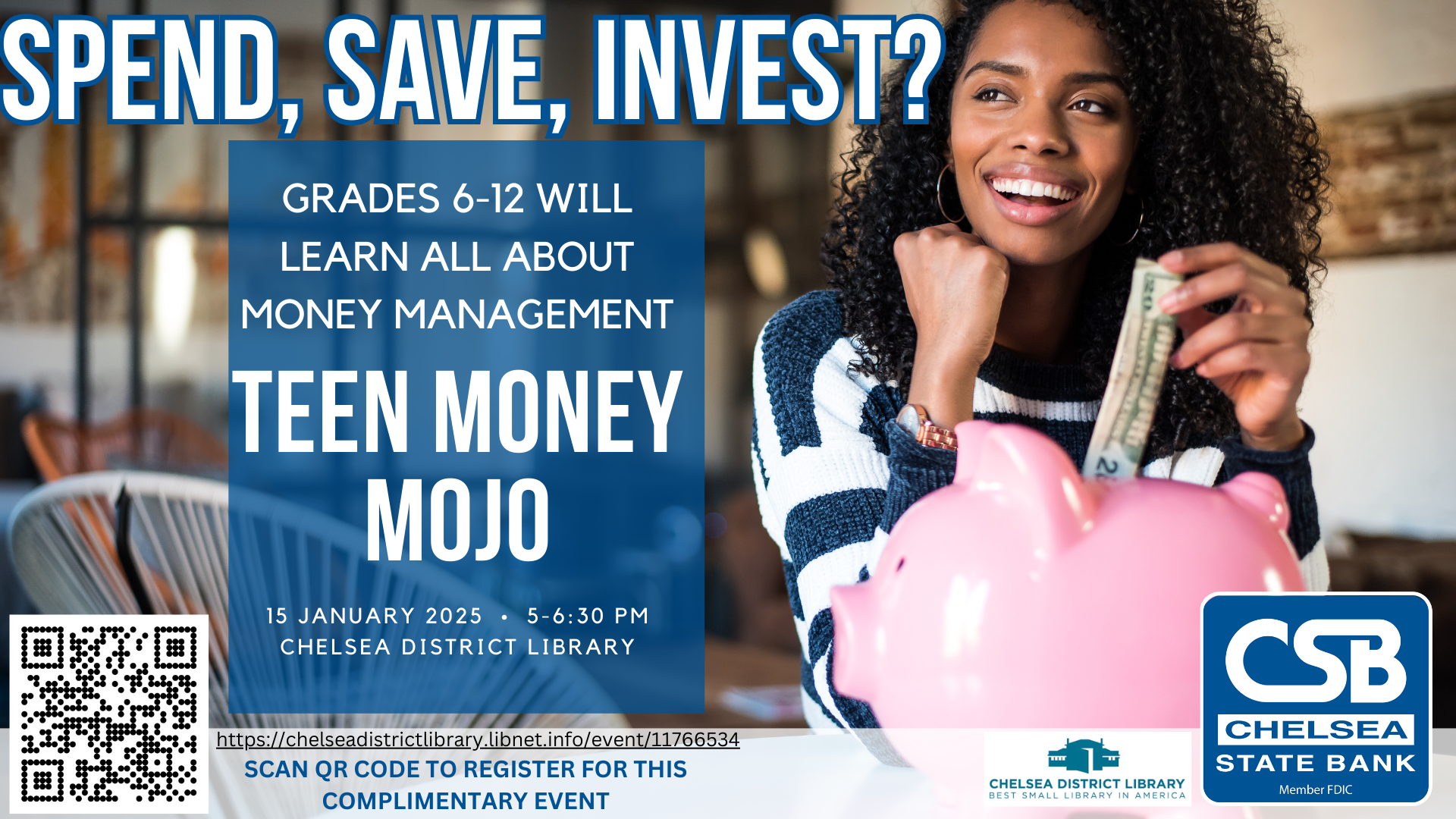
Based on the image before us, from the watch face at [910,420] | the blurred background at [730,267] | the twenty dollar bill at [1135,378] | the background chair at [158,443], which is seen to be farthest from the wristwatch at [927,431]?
the background chair at [158,443]

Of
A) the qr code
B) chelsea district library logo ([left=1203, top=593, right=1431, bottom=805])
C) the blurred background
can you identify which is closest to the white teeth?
chelsea district library logo ([left=1203, top=593, right=1431, bottom=805])

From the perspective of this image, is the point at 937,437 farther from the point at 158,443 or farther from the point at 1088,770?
the point at 158,443

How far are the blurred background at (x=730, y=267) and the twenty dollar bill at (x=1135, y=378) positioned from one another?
2594 millimetres

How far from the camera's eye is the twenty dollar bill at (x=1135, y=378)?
0.43 metres

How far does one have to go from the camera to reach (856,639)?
45 centimetres

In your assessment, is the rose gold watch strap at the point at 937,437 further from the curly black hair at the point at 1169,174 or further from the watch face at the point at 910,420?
the curly black hair at the point at 1169,174

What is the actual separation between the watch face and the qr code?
1.22 feet

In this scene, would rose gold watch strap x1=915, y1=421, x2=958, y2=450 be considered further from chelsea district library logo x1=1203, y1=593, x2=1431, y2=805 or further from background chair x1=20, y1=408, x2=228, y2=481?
background chair x1=20, y1=408, x2=228, y2=481

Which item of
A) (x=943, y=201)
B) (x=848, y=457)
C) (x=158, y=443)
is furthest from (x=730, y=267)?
(x=848, y=457)

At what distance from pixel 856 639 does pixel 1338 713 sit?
0.22 metres

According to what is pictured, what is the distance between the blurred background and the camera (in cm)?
367

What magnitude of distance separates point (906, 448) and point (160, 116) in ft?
1.82

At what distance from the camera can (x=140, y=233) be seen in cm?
432

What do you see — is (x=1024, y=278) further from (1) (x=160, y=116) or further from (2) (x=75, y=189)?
(2) (x=75, y=189)
